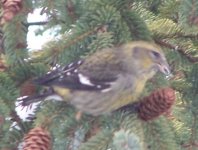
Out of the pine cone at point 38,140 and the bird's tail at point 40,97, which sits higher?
the bird's tail at point 40,97

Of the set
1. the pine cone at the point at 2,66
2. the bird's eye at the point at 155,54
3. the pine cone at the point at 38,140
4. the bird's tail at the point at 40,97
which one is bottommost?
the pine cone at the point at 38,140

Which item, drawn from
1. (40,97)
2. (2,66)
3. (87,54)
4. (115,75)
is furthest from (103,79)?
(2,66)

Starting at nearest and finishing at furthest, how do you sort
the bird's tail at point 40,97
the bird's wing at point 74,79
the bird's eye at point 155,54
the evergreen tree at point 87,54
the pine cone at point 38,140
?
the pine cone at point 38,140
the evergreen tree at point 87,54
the bird's tail at point 40,97
the bird's wing at point 74,79
the bird's eye at point 155,54

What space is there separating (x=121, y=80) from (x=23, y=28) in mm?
532

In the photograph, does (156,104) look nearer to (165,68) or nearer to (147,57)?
(165,68)

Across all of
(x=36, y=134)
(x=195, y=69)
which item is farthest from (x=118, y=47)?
(x=36, y=134)

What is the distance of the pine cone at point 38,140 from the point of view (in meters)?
2.14

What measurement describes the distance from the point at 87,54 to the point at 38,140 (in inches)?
19.0

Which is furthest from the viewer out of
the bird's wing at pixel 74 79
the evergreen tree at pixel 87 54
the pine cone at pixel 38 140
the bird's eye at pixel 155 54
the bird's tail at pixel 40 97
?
the bird's eye at pixel 155 54

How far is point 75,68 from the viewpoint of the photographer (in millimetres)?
2527

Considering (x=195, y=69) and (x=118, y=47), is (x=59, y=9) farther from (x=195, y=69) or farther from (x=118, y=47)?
(x=195, y=69)

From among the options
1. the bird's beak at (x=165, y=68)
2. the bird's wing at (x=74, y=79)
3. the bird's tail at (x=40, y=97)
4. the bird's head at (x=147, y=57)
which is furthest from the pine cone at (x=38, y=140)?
the bird's beak at (x=165, y=68)

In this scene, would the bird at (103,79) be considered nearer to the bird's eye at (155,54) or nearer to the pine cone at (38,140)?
the bird's eye at (155,54)

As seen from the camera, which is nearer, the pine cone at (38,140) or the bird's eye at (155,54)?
the pine cone at (38,140)
